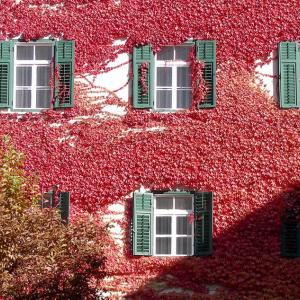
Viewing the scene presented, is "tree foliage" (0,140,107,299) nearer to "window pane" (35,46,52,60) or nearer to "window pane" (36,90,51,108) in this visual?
"window pane" (36,90,51,108)

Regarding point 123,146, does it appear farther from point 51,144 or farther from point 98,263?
point 98,263

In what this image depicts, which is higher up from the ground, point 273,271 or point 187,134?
point 187,134

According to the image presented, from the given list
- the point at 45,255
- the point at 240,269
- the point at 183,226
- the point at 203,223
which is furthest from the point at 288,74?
the point at 45,255

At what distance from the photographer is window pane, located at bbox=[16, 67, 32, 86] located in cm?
2155

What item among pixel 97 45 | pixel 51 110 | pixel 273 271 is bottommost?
pixel 273 271

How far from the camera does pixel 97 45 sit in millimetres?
21562

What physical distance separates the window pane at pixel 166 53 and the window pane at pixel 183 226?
3621 millimetres

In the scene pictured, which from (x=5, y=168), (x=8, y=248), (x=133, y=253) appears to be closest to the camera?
(x=8, y=248)

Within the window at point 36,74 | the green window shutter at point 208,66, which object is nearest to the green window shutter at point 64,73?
the window at point 36,74

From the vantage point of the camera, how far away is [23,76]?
21578 mm

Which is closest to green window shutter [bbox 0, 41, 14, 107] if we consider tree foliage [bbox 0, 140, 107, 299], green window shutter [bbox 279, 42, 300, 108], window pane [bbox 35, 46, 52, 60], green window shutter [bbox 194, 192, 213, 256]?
window pane [bbox 35, 46, 52, 60]

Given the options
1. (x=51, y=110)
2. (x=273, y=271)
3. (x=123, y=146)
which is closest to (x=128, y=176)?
(x=123, y=146)

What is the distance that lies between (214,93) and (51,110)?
3619 millimetres

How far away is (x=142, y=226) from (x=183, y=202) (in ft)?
3.57
